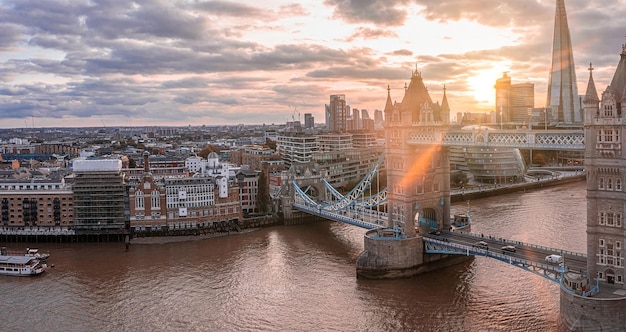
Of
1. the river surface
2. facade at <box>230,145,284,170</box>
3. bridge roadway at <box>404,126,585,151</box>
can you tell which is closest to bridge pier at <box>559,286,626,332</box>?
the river surface

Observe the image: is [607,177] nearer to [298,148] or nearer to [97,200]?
[97,200]

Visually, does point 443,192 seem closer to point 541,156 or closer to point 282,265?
point 282,265

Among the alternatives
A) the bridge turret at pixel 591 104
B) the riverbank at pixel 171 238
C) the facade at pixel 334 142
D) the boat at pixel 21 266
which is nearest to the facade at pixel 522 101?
the facade at pixel 334 142

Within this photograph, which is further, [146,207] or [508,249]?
[146,207]

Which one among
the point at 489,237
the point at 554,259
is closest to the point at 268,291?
the point at 489,237

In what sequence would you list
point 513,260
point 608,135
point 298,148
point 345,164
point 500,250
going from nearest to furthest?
point 608,135, point 513,260, point 500,250, point 345,164, point 298,148

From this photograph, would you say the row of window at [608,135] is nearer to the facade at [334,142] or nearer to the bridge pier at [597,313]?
the bridge pier at [597,313]
